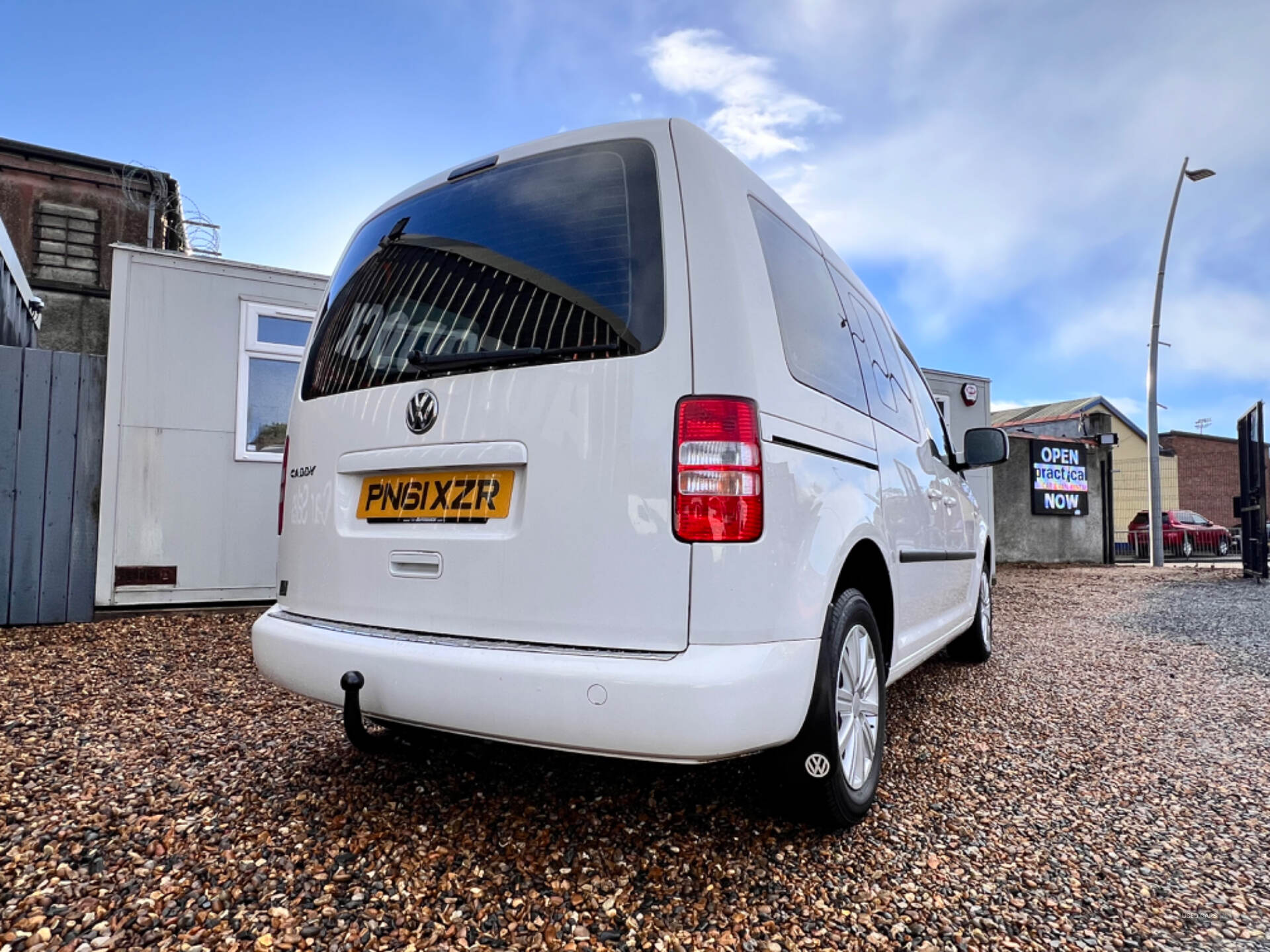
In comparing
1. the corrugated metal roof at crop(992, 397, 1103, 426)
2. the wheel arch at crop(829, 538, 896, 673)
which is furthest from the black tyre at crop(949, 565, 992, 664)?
the corrugated metal roof at crop(992, 397, 1103, 426)

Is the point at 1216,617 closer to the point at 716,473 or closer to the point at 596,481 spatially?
the point at 716,473

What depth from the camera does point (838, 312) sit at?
100 inches

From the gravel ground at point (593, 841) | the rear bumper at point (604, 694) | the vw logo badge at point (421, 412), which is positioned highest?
the vw logo badge at point (421, 412)

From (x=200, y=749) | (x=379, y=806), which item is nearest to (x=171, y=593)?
(x=200, y=749)

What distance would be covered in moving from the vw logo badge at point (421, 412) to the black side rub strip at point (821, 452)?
2.86ft

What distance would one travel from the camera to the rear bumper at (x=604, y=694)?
1555 mm

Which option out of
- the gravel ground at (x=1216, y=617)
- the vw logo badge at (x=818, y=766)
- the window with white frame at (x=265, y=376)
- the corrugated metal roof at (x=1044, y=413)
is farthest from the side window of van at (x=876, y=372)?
the corrugated metal roof at (x=1044, y=413)

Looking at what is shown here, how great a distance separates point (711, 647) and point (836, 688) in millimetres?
537

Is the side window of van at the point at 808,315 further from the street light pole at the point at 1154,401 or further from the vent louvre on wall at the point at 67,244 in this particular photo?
the vent louvre on wall at the point at 67,244

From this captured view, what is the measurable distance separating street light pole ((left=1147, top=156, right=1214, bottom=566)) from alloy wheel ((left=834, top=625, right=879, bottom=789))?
13.4m

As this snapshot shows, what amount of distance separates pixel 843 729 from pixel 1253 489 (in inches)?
434

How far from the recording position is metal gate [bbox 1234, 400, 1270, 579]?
9969mm

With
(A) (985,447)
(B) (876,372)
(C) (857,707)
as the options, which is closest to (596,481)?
(C) (857,707)

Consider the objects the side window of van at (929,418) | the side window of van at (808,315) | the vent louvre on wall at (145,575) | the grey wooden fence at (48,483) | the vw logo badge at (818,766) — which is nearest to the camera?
the vw logo badge at (818,766)
